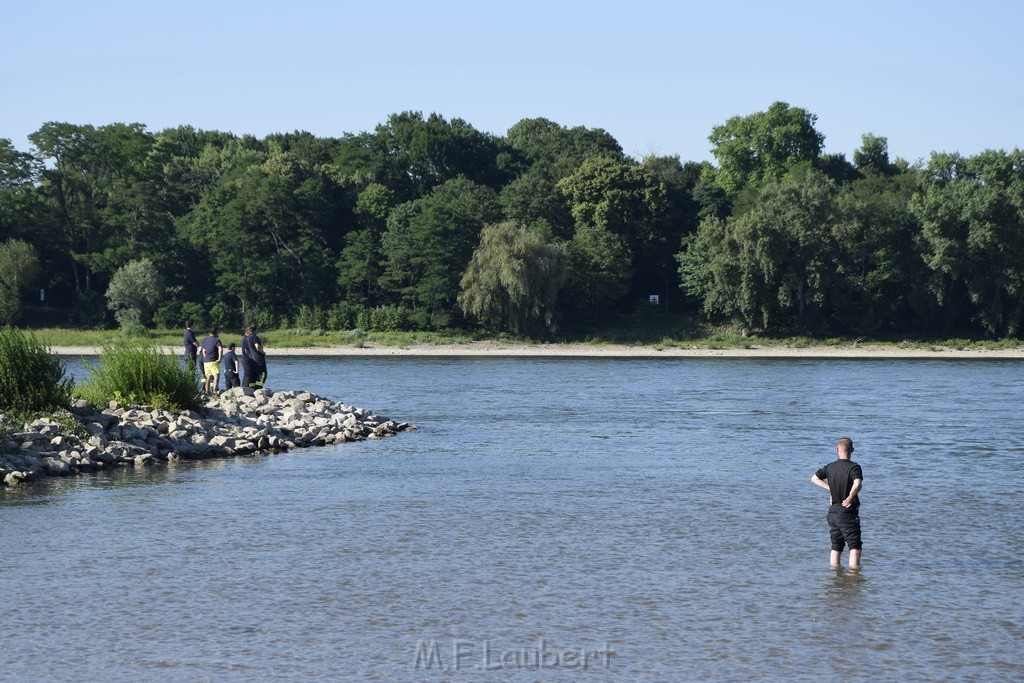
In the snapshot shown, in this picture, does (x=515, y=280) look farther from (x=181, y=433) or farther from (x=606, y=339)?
(x=181, y=433)

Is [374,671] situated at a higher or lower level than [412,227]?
lower

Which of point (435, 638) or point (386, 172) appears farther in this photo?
point (386, 172)

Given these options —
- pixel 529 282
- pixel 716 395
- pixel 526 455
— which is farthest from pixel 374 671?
pixel 529 282

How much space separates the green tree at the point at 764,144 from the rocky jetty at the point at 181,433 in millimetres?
80590

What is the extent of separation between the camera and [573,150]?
114m

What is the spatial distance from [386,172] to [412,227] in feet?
43.1

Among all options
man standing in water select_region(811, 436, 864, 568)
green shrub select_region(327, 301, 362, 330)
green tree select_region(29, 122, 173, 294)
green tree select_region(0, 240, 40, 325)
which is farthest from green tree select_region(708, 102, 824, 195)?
man standing in water select_region(811, 436, 864, 568)

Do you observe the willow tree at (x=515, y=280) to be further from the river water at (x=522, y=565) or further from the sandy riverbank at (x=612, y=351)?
the river water at (x=522, y=565)

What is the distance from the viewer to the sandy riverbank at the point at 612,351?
260 feet

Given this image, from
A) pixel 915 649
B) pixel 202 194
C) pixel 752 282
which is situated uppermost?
pixel 202 194

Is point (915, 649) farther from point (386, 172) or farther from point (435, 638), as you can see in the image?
point (386, 172)

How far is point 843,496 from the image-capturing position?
15.3m

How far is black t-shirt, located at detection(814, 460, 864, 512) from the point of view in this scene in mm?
15172

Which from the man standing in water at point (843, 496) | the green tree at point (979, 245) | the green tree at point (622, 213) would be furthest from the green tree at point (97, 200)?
the man standing in water at point (843, 496)
